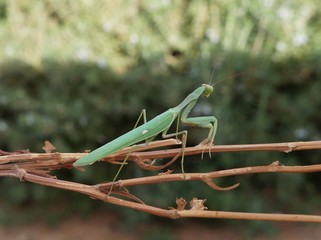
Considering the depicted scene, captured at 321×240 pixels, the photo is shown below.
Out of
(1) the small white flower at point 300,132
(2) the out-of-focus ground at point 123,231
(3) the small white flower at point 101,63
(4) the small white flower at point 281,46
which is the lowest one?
(2) the out-of-focus ground at point 123,231

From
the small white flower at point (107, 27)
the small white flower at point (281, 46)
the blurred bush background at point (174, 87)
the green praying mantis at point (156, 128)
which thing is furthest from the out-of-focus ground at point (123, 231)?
the green praying mantis at point (156, 128)

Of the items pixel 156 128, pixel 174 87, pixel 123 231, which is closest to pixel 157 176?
pixel 156 128

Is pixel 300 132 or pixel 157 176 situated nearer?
pixel 157 176

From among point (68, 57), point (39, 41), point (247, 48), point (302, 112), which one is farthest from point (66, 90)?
point (302, 112)

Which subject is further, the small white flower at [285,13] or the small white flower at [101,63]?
the small white flower at [101,63]

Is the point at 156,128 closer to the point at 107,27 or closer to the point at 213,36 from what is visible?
the point at 213,36

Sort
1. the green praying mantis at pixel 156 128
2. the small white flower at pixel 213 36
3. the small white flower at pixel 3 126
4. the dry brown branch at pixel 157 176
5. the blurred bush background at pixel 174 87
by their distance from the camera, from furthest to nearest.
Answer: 1. the small white flower at pixel 3 126
2. the small white flower at pixel 213 36
3. the blurred bush background at pixel 174 87
4. the green praying mantis at pixel 156 128
5. the dry brown branch at pixel 157 176

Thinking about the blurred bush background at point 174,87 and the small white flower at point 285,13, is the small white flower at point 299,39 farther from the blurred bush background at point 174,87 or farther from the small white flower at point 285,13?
the small white flower at point 285,13
